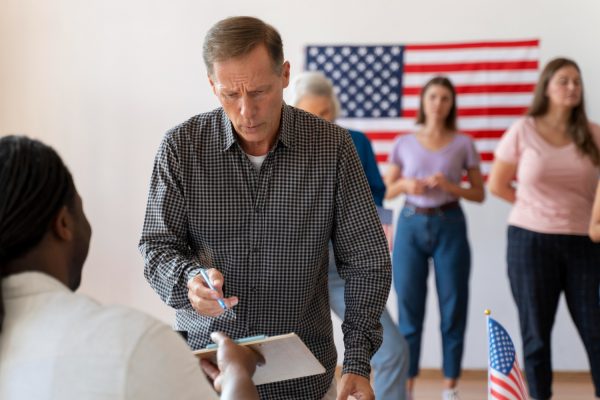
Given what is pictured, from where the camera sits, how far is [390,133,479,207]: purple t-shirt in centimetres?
447

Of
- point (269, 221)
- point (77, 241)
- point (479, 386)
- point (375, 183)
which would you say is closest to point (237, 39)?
point (269, 221)

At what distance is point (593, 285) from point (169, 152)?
2456 mm

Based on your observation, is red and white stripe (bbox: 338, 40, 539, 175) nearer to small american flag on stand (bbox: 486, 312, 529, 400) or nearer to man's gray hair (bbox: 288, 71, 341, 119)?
man's gray hair (bbox: 288, 71, 341, 119)

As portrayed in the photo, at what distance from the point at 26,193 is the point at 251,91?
0.75 m

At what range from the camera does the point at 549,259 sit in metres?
3.92

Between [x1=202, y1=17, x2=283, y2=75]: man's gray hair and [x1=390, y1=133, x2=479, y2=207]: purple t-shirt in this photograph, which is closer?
[x1=202, y1=17, x2=283, y2=75]: man's gray hair

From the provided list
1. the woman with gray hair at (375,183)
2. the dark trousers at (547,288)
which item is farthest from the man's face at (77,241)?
the dark trousers at (547,288)

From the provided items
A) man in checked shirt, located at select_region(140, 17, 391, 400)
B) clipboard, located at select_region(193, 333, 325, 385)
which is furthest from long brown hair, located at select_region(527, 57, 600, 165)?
clipboard, located at select_region(193, 333, 325, 385)

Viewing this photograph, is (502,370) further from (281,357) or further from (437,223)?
(437,223)

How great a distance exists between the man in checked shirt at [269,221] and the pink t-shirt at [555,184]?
213cm

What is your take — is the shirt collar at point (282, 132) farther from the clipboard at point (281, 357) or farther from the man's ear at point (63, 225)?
the man's ear at point (63, 225)

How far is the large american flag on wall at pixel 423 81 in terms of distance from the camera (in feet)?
16.2

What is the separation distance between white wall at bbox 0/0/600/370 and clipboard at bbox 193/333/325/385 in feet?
11.1

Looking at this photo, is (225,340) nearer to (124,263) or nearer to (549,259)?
(549,259)
